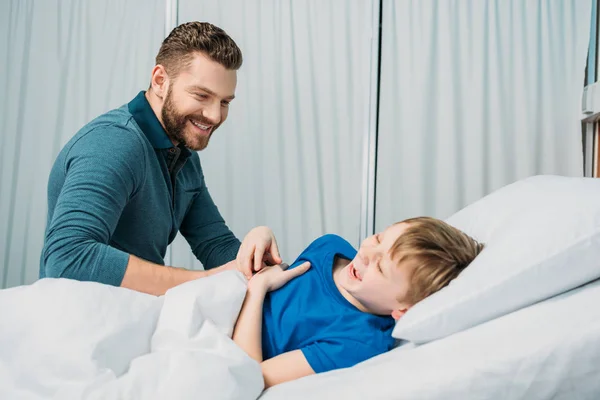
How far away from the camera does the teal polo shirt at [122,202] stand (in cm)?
127

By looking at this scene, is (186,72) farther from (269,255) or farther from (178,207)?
(269,255)

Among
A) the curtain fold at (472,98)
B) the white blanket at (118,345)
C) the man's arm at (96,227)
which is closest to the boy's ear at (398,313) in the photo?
the white blanket at (118,345)

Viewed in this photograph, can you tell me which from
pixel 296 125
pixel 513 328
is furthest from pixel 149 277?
pixel 296 125

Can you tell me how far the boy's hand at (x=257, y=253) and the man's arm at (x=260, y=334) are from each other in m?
0.05

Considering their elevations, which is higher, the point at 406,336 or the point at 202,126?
the point at 202,126

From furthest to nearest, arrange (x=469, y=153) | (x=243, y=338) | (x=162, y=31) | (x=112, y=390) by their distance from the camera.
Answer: (x=162, y=31)
(x=469, y=153)
(x=243, y=338)
(x=112, y=390)

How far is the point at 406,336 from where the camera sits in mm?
976

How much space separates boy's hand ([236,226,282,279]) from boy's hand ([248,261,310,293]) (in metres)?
0.03

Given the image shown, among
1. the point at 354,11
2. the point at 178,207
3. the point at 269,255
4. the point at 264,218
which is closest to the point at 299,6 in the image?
the point at 354,11

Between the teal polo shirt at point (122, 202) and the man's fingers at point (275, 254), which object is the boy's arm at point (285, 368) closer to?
the man's fingers at point (275, 254)

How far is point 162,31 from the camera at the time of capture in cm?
303

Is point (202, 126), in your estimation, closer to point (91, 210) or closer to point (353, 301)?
point (91, 210)

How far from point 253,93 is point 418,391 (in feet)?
7.53

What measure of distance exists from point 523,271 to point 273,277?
488 mm
